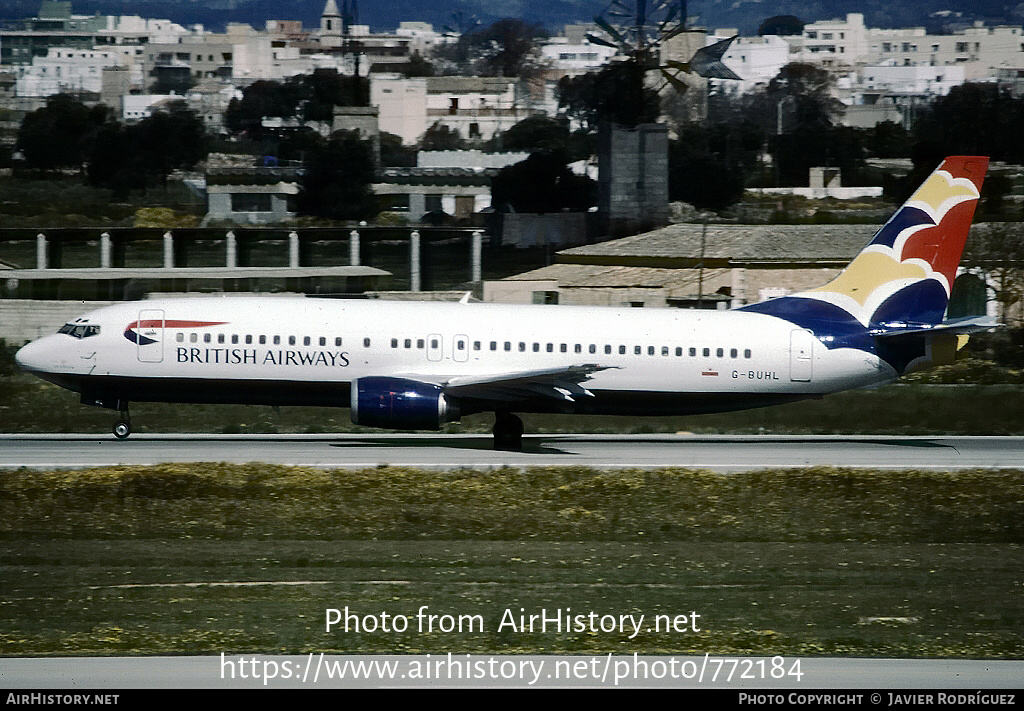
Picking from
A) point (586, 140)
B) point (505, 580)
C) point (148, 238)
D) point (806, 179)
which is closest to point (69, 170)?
point (148, 238)

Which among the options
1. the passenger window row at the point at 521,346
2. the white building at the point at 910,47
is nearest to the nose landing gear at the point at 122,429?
the passenger window row at the point at 521,346

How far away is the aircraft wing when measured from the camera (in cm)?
2906

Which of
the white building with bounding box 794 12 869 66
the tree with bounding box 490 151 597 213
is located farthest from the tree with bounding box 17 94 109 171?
the white building with bounding box 794 12 869 66

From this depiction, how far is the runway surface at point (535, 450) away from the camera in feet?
93.2

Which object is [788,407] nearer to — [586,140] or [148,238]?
[148,238]

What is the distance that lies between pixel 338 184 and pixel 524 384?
50.7m

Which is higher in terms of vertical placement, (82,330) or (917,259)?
(917,259)

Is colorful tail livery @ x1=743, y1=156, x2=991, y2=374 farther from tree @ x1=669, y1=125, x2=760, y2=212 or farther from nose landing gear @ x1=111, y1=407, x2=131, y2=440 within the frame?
tree @ x1=669, y1=125, x2=760, y2=212

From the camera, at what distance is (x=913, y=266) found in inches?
1257

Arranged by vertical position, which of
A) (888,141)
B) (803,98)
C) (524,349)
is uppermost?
(803,98)

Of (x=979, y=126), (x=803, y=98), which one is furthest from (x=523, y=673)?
(x=803, y=98)

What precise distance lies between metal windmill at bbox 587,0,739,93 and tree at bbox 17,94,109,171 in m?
35.0

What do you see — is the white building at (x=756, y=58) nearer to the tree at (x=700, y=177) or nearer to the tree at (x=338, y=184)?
the tree at (x=700, y=177)

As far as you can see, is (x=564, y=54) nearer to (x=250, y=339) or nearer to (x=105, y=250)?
(x=105, y=250)
